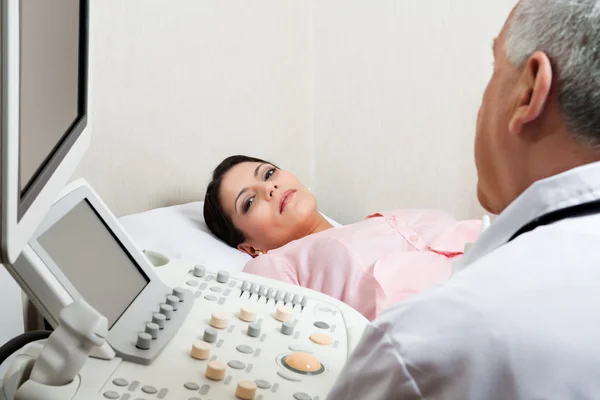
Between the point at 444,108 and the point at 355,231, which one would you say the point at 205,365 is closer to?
the point at 355,231

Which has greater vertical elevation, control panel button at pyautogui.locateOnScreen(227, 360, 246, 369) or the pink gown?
control panel button at pyautogui.locateOnScreen(227, 360, 246, 369)

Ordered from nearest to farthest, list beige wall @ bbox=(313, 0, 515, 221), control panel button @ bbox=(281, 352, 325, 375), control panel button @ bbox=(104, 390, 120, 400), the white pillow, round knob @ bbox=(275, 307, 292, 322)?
control panel button @ bbox=(104, 390, 120, 400) < control panel button @ bbox=(281, 352, 325, 375) < round knob @ bbox=(275, 307, 292, 322) < the white pillow < beige wall @ bbox=(313, 0, 515, 221)

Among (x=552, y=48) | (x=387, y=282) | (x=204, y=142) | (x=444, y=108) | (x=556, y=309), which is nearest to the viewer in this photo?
(x=556, y=309)

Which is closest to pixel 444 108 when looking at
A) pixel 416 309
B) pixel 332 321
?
pixel 332 321

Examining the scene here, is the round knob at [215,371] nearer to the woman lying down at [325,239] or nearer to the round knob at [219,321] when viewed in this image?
the round knob at [219,321]

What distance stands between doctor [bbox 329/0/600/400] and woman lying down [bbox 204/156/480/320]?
733 mm

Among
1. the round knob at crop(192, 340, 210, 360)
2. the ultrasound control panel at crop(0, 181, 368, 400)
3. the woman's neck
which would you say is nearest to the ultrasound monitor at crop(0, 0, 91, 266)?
the ultrasound control panel at crop(0, 181, 368, 400)

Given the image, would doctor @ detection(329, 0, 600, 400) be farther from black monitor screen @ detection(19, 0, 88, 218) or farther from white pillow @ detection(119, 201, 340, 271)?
white pillow @ detection(119, 201, 340, 271)

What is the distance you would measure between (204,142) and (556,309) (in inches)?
52.3

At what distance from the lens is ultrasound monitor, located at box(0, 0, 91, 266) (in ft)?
1.44

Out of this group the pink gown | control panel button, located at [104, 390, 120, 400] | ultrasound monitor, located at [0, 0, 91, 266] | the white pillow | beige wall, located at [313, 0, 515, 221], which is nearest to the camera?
ultrasound monitor, located at [0, 0, 91, 266]

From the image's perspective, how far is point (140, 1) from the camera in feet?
4.70

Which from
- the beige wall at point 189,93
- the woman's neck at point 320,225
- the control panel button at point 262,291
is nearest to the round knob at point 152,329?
the control panel button at point 262,291

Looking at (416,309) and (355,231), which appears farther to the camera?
(355,231)
